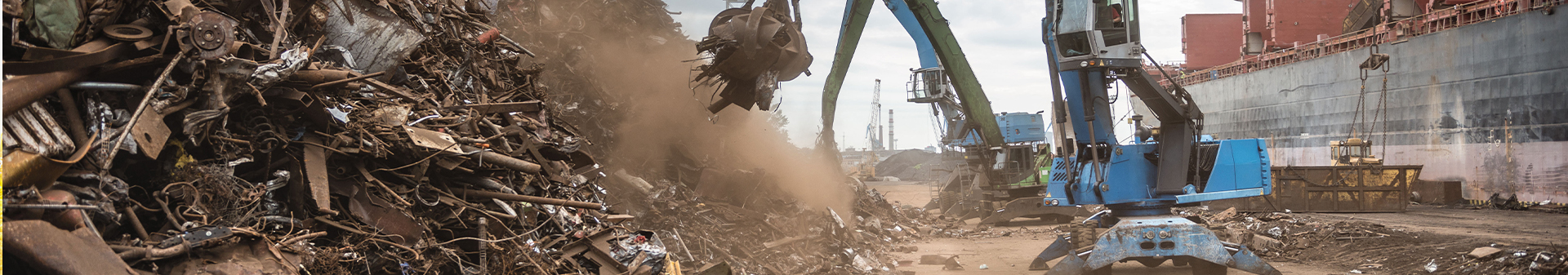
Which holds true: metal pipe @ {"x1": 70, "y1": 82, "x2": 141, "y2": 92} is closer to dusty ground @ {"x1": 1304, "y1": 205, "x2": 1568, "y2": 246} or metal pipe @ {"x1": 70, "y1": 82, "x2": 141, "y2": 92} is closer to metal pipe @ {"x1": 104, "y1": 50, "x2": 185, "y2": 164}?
metal pipe @ {"x1": 104, "y1": 50, "x2": 185, "y2": 164}

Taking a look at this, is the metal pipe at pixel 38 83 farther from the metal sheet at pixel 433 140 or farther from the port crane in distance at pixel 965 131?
the port crane in distance at pixel 965 131

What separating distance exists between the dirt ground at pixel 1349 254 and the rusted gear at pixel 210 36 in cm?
848

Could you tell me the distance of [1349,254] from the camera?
11727mm

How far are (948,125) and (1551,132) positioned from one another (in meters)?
15.1

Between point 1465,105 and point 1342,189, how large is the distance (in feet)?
36.5

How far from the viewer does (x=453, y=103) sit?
664 centimetres

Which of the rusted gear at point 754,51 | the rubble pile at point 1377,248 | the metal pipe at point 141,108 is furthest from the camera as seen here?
the rubble pile at point 1377,248

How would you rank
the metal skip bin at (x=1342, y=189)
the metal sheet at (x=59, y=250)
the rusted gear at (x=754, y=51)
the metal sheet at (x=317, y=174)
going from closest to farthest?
the metal sheet at (x=59, y=250)
the metal sheet at (x=317, y=174)
the rusted gear at (x=754, y=51)
the metal skip bin at (x=1342, y=189)

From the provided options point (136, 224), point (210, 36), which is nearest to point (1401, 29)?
point (210, 36)

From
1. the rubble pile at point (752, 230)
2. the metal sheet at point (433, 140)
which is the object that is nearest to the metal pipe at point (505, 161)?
the metal sheet at point (433, 140)

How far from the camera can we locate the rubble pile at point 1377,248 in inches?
350

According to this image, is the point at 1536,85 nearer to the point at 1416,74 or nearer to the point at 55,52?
the point at 1416,74

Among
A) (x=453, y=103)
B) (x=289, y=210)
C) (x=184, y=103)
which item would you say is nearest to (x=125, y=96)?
(x=184, y=103)

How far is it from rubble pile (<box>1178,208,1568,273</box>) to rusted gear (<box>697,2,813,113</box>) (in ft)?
16.0
